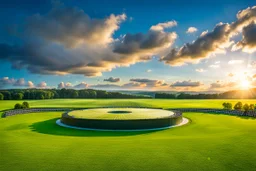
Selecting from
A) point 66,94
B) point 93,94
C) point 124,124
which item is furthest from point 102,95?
point 124,124

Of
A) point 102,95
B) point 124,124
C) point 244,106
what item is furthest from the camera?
point 102,95

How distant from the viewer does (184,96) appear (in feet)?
430

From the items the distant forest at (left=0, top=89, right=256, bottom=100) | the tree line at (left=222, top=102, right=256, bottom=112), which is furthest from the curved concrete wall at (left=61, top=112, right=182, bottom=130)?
the distant forest at (left=0, top=89, right=256, bottom=100)

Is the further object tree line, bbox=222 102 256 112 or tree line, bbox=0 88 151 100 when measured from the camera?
tree line, bbox=0 88 151 100

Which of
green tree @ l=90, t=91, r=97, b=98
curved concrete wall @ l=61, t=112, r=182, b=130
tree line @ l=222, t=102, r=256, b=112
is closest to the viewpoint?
curved concrete wall @ l=61, t=112, r=182, b=130

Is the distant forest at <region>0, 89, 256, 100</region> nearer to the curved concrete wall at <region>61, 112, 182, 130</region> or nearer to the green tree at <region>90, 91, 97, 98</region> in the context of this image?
the green tree at <region>90, 91, 97, 98</region>

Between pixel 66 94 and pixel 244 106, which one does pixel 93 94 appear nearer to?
pixel 66 94

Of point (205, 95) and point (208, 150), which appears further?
point (205, 95)

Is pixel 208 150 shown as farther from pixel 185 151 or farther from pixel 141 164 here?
pixel 141 164

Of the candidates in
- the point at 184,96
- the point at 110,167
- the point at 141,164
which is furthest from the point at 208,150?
the point at 184,96

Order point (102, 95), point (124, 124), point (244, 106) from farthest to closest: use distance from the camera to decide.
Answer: point (102, 95)
point (244, 106)
point (124, 124)

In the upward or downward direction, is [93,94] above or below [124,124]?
above

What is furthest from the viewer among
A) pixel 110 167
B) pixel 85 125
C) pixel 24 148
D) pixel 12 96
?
pixel 12 96

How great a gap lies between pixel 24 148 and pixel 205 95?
133638 millimetres
